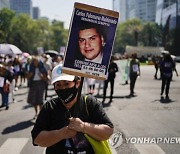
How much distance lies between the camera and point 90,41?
3477 mm

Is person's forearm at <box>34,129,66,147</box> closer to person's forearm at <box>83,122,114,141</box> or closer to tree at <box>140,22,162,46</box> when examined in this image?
person's forearm at <box>83,122,114,141</box>

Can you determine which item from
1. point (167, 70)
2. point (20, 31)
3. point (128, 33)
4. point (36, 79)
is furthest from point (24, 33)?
point (36, 79)

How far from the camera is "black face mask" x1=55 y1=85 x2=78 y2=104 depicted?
11.4ft

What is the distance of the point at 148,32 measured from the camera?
4865 inches

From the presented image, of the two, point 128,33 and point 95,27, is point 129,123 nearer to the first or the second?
point 95,27

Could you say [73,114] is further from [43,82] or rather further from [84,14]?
[43,82]

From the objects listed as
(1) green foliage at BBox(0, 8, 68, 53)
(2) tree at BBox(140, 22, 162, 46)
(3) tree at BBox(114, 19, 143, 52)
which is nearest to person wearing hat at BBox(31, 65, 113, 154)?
(1) green foliage at BBox(0, 8, 68, 53)

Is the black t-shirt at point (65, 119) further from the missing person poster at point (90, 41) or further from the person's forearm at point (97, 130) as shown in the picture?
the missing person poster at point (90, 41)

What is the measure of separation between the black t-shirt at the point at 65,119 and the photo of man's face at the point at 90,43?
15.5 inches

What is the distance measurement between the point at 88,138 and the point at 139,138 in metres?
5.35

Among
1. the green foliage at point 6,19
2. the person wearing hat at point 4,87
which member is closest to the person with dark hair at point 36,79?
the person wearing hat at point 4,87

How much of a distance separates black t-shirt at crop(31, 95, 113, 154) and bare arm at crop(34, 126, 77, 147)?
0.06 meters

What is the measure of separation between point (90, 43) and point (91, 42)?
0.06ft

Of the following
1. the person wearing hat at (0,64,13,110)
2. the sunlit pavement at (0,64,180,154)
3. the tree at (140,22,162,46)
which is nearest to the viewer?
the sunlit pavement at (0,64,180,154)
